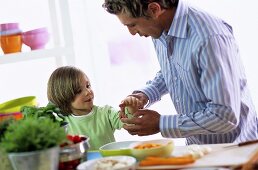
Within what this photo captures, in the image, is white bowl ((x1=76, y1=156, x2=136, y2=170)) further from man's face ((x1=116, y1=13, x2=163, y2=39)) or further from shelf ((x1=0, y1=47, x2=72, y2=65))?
shelf ((x1=0, y1=47, x2=72, y2=65))

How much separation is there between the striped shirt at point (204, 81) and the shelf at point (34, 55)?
112cm

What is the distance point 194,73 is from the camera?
1740mm

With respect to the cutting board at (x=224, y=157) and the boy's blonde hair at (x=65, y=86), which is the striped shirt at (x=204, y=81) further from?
the boy's blonde hair at (x=65, y=86)

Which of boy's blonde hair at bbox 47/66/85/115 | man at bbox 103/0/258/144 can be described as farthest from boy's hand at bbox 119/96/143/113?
boy's blonde hair at bbox 47/66/85/115

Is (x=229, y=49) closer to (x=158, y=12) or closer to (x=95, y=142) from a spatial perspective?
(x=158, y=12)

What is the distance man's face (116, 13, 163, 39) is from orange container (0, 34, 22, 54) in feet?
4.09

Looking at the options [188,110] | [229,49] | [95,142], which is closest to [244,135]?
[188,110]

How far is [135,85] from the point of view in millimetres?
3086

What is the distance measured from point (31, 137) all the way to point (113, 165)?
0.87ft

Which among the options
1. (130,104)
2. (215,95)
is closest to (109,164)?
(215,95)

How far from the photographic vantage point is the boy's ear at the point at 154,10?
1748 mm

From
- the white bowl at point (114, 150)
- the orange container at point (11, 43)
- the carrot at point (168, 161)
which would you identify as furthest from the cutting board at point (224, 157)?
the orange container at point (11, 43)

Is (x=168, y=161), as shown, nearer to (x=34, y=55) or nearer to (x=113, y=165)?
(x=113, y=165)

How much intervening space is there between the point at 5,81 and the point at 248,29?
5.47 feet
